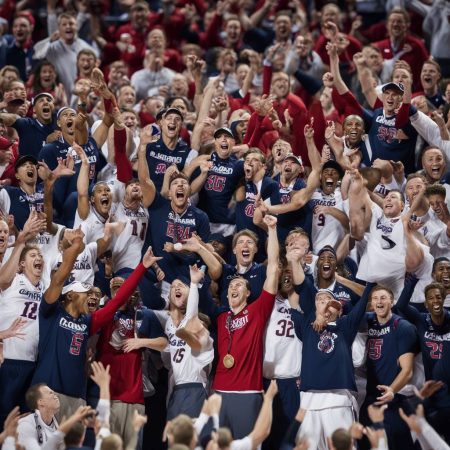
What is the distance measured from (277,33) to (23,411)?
23.2ft

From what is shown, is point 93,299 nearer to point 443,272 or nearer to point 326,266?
point 326,266

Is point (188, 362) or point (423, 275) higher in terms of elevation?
point (423, 275)

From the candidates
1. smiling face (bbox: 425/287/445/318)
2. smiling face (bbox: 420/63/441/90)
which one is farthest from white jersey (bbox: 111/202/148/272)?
smiling face (bbox: 420/63/441/90)

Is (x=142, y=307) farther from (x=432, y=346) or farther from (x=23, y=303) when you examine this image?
(x=432, y=346)

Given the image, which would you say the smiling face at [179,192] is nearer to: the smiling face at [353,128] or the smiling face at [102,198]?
the smiling face at [102,198]

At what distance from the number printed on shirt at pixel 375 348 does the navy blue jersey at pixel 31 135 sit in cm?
433

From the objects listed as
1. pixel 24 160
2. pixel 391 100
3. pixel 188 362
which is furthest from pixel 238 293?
pixel 391 100

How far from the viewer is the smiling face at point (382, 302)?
12.5m

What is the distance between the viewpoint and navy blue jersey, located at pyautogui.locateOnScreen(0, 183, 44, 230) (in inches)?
537

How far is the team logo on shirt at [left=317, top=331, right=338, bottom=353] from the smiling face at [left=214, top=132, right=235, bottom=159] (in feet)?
8.73

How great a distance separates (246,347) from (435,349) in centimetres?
174

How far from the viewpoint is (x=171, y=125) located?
556 inches

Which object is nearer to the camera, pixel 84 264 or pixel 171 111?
pixel 84 264

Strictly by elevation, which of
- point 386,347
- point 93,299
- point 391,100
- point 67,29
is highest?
point 391,100
